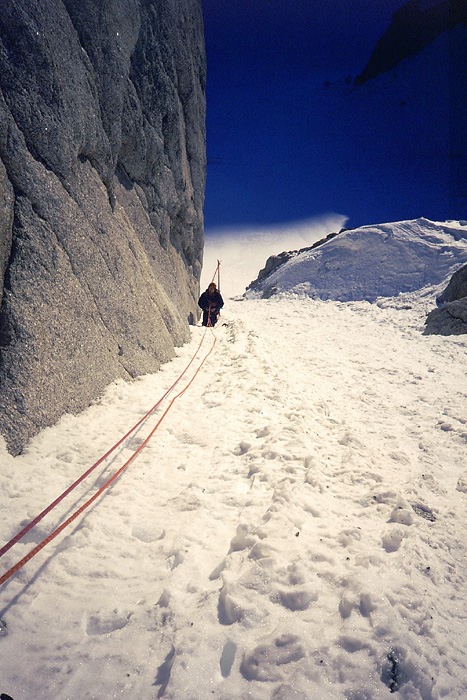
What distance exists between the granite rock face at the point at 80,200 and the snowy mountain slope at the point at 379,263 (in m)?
14.1

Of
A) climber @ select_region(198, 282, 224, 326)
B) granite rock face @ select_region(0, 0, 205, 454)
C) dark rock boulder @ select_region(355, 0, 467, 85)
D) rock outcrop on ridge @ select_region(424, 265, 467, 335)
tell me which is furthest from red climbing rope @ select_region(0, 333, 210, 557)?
dark rock boulder @ select_region(355, 0, 467, 85)

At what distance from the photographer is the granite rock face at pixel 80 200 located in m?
3.78

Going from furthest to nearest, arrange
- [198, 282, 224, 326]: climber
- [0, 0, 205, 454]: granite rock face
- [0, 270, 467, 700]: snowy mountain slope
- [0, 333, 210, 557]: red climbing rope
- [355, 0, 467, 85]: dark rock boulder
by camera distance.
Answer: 1. [355, 0, 467, 85]: dark rock boulder
2. [198, 282, 224, 326]: climber
3. [0, 0, 205, 454]: granite rock face
4. [0, 333, 210, 557]: red climbing rope
5. [0, 270, 467, 700]: snowy mountain slope

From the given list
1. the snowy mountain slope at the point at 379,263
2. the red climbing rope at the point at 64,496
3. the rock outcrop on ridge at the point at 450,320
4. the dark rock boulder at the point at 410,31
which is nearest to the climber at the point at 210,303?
the rock outcrop on ridge at the point at 450,320

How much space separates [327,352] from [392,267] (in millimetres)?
13027

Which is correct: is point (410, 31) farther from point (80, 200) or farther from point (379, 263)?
point (80, 200)

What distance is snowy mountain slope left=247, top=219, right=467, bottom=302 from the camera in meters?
19.0

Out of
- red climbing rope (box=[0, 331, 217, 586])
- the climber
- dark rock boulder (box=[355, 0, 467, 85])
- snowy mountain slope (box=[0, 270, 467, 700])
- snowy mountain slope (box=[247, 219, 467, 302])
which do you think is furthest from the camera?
→ dark rock boulder (box=[355, 0, 467, 85])

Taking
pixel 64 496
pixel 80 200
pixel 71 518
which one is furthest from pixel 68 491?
pixel 80 200

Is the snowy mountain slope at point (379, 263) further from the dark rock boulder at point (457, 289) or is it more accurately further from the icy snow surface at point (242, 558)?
the icy snow surface at point (242, 558)

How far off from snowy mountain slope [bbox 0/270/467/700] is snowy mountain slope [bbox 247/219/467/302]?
15.5m

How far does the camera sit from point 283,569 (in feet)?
8.08

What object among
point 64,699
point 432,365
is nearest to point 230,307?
point 432,365

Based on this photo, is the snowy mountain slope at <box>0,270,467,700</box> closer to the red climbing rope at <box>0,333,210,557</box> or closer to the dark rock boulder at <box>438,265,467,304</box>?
the red climbing rope at <box>0,333,210,557</box>
